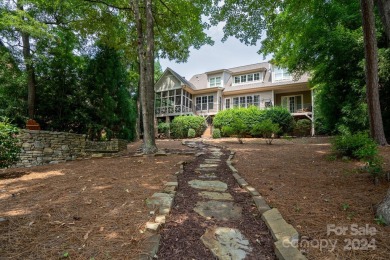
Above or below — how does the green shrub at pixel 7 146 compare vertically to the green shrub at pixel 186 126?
below

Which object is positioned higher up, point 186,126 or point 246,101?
point 246,101

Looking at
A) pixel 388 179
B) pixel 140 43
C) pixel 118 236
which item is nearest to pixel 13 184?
pixel 118 236

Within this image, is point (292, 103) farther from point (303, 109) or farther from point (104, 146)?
point (104, 146)

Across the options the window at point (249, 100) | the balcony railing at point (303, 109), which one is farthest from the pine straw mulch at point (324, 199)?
the window at point (249, 100)

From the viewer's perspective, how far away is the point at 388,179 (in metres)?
3.39

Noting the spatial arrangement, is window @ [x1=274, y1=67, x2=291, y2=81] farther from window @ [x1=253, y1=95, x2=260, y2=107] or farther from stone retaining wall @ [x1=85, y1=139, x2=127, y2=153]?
stone retaining wall @ [x1=85, y1=139, x2=127, y2=153]

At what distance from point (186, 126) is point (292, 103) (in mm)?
11351

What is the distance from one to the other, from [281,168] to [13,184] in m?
5.79

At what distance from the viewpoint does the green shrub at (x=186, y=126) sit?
798 inches

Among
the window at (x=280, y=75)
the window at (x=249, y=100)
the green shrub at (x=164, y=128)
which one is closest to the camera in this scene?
the window at (x=280, y=75)

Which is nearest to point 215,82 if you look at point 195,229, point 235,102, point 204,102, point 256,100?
point 204,102

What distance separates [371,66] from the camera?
19.6 feet

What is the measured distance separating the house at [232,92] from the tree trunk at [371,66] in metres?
14.0

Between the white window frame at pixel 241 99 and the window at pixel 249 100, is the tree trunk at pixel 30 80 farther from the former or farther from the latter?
the window at pixel 249 100
